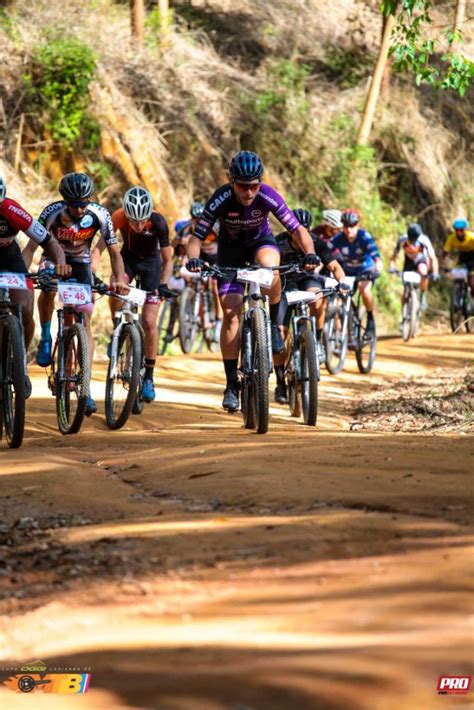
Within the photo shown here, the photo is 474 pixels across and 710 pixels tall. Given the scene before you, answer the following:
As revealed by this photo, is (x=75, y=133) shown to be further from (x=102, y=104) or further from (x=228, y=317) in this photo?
(x=228, y=317)

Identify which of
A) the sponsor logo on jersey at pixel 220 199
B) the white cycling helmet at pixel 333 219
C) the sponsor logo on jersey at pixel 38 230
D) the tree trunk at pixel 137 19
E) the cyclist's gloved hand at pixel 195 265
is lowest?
the cyclist's gloved hand at pixel 195 265

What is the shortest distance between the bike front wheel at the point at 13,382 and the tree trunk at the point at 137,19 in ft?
64.5

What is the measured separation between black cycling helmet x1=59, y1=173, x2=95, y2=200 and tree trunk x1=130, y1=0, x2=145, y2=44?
1807cm

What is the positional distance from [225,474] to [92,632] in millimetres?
3071

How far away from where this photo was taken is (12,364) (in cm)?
909

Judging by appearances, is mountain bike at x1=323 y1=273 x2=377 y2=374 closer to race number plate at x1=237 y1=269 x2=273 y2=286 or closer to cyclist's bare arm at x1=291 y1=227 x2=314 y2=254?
cyclist's bare arm at x1=291 y1=227 x2=314 y2=254

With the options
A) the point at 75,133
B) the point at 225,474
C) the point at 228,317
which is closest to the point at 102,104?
the point at 75,133

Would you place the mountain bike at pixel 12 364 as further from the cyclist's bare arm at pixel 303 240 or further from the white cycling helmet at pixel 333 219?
the white cycling helmet at pixel 333 219

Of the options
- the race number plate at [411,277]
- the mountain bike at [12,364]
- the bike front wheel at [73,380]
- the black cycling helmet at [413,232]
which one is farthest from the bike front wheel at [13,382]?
the black cycling helmet at [413,232]

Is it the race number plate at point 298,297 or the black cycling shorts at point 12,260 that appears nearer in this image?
the black cycling shorts at point 12,260

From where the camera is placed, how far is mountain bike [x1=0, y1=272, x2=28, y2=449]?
902 cm

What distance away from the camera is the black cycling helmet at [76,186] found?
409 inches

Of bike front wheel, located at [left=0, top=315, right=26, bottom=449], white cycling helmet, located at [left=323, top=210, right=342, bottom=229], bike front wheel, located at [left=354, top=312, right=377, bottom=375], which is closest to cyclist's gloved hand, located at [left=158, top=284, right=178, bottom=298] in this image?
bike front wheel, located at [left=0, top=315, right=26, bottom=449]

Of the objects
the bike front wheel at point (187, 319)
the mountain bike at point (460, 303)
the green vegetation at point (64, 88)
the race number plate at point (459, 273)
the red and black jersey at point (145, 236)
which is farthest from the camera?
the green vegetation at point (64, 88)
